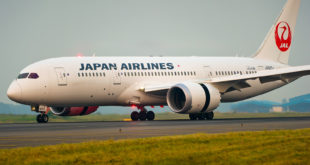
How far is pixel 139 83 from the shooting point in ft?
125

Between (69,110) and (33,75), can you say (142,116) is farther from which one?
(33,75)

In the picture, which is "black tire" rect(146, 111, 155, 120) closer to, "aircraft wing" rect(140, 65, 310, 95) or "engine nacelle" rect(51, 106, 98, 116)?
"aircraft wing" rect(140, 65, 310, 95)

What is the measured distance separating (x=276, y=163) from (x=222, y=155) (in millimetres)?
1623

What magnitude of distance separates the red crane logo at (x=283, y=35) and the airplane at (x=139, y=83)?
159 inches

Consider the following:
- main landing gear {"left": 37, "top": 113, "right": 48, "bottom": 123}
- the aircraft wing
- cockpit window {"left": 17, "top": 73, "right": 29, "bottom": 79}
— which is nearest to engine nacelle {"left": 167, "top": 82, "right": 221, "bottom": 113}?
the aircraft wing

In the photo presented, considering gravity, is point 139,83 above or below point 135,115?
above

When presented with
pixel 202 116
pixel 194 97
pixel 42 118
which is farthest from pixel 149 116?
pixel 42 118

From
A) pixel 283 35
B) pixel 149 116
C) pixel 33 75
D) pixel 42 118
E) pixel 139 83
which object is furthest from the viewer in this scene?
pixel 283 35

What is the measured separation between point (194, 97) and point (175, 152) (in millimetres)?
20036

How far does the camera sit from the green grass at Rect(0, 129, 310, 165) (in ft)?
42.6

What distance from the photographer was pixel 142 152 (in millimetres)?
14477

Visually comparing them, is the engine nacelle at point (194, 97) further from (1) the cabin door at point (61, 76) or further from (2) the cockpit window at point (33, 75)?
(2) the cockpit window at point (33, 75)

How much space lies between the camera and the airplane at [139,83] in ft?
113

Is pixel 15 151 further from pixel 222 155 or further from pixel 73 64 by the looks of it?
pixel 73 64
